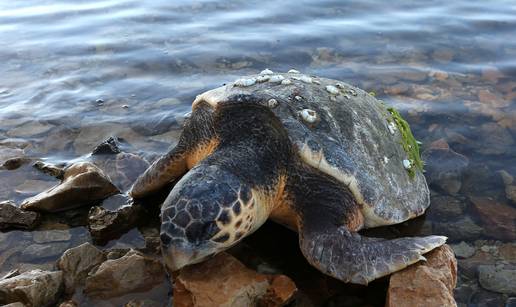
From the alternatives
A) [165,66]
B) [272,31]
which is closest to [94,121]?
[165,66]

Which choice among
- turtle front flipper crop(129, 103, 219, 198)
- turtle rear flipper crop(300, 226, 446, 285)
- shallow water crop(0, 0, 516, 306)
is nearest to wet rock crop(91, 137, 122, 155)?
shallow water crop(0, 0, 516, 306)

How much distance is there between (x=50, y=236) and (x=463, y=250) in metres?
2.93

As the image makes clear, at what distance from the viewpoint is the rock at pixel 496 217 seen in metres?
3.73

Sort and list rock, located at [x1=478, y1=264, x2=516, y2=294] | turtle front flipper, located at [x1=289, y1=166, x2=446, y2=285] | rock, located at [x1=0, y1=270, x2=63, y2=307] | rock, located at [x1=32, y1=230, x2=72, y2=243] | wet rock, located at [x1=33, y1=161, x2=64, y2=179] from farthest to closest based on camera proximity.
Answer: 1. wet rock, located at [x1=33, y1=161, x2=64, y2=179]
2. rock, located at [x1=32, y1=230, x2=72, y2=243]
3. rock, located at [x1=478, y1=264, x2=516, y2=294]
4. turtle front flipper, located at [x1=289, y1=166, x2=446, y2=285]
5. rock, located at [x1=0, y1=270, x2=63, y2=307]

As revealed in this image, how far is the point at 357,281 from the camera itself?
9.46 ft

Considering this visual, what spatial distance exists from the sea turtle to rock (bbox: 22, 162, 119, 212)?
0.26 m

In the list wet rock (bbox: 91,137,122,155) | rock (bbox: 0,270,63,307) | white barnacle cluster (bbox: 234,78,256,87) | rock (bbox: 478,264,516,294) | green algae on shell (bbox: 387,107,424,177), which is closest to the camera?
rock (bbox: 0,270,63,307)

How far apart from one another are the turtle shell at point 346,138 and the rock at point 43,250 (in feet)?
4.76

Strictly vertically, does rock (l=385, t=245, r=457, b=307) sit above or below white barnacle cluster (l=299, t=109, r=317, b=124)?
below

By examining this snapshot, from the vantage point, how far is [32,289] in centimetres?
278

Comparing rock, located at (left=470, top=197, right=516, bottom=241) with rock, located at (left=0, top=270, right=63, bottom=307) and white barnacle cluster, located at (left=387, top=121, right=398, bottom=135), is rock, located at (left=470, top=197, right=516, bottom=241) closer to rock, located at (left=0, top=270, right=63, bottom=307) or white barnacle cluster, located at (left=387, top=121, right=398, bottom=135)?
white barnacle cluster, located at (left=387, top=121, right=398, bottom=135)

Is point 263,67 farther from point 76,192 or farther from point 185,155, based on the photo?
point 76,192

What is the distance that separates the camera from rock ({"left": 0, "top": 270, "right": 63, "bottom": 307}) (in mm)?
2768

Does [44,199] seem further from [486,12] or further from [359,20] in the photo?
[486,12]
